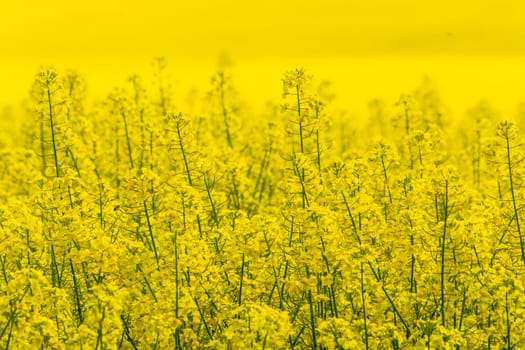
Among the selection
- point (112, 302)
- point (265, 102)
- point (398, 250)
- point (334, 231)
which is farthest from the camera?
point (265, 102)

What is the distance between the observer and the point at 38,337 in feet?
16.9

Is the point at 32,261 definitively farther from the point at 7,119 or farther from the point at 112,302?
the point at 7,119

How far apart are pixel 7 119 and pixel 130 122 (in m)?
Result: 8.93

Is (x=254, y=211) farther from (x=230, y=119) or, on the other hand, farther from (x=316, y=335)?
(x=316, y=335)

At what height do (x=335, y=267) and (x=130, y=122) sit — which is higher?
(x=130, y=122)

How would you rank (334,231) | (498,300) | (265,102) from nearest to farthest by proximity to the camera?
(498,300) → (334,231) → (265,102)

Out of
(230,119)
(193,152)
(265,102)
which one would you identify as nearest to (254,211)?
(230,119)

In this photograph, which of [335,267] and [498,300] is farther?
[335,267]

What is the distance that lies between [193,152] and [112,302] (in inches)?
74.3

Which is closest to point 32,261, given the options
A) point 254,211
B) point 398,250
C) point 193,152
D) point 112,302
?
point 193,152

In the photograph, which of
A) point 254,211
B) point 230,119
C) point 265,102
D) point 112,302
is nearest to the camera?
point 112,302

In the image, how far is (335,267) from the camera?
19.5ft

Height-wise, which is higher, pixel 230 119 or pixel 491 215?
pixel 230 119

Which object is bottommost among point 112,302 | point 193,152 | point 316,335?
point 316,335
